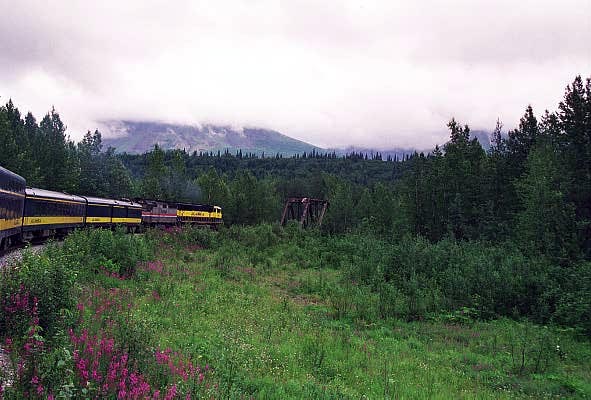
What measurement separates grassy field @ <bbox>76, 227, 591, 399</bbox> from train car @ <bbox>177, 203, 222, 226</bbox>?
3616cm

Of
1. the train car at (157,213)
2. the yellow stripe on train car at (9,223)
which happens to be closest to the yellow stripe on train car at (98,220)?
the train car at (157,213)

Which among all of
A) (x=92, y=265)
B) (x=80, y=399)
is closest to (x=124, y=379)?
(x=80, y=399)

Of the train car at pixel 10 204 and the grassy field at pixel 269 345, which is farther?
the train car at pixel 10 204

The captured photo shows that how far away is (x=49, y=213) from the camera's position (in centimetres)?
2666

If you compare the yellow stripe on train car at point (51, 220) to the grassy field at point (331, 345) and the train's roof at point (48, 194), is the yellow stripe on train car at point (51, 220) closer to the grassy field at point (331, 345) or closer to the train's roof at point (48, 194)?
the train's roof at point (48, 194)

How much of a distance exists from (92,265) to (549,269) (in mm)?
22471

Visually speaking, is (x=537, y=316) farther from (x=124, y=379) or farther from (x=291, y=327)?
(x=124, y=379)

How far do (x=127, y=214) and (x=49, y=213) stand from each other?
1552 cm

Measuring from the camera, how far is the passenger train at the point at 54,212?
19203mm

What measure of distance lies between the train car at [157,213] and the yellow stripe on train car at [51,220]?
1676cm

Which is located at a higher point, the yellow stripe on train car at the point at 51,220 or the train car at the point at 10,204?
the train car at the point at 10,204

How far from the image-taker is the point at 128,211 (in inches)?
1665

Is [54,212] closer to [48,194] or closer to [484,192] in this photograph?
[48,194]

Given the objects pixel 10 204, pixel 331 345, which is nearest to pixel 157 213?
pixel 10 204
